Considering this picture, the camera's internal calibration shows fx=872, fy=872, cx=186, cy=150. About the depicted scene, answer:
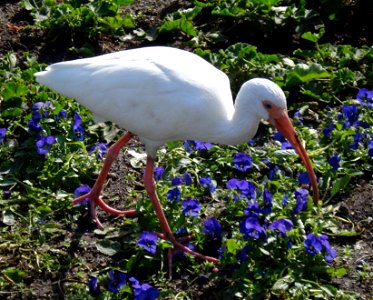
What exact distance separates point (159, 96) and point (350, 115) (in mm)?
1722

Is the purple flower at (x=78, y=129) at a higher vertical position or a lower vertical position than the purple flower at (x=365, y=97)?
lower

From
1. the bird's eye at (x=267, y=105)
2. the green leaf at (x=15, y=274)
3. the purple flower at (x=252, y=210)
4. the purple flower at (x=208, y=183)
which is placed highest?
the bird's eye at (x=267, y=105)

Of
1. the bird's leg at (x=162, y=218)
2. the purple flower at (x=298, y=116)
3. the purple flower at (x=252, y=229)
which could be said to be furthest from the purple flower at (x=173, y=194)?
the purple flower at (x=298, y=116)

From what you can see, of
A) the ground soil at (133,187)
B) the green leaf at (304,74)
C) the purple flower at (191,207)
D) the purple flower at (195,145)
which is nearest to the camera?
the ground soil at (133,187)

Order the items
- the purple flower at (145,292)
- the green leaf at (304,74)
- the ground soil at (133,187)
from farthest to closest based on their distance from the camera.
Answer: the green leaf at (304,74), the ground soil at (133,187), the purple flower at (145,292)

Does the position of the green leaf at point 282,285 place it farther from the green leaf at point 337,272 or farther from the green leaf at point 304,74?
the green leaf at point 304,74

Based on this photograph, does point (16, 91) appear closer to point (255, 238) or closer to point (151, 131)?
point (151, 131)

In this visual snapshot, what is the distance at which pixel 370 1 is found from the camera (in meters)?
8.12

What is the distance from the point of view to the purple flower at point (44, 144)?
608 cm

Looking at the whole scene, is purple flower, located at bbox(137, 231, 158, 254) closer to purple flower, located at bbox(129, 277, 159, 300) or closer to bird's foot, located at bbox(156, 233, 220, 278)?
bird's foot, located at bbox(156, 233, 220, 278)

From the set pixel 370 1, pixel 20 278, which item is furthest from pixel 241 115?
pixel 370 1

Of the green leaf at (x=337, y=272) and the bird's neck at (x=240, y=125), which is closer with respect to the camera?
the green leaf at (x=337, y=272)

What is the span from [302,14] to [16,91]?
271 centimetres

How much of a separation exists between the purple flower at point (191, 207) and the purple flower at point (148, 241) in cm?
32
